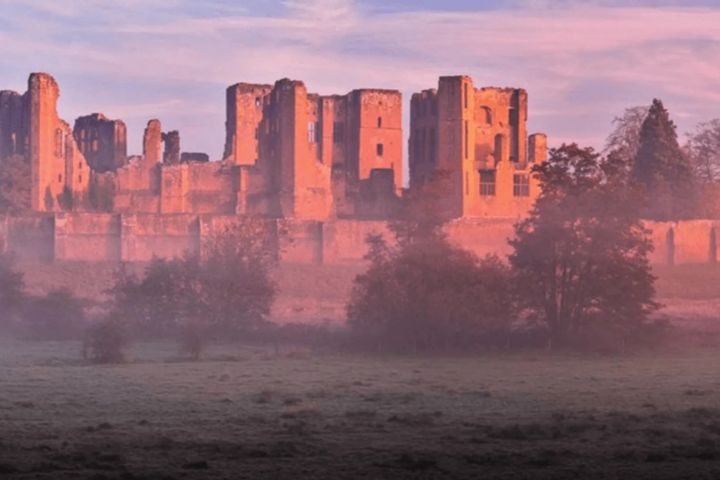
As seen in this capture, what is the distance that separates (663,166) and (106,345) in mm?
35894

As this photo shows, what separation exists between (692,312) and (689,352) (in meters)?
Answer: 10.5

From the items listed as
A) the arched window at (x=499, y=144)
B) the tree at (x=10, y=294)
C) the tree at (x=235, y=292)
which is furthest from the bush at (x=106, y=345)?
the arched window at (x=499, y=144)

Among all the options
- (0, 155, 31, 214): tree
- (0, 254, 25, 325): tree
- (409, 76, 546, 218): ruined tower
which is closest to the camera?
(0, 254, 25, 325): tree

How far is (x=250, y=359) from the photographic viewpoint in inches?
1441

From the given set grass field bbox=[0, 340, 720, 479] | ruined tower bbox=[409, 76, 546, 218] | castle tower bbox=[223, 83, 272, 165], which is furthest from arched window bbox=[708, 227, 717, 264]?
grass field bbox=[0, 340, 720, 479]

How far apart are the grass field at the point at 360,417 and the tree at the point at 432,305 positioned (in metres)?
1.59

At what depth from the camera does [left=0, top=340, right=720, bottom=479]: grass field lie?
1822 cm

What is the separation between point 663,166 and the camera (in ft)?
213

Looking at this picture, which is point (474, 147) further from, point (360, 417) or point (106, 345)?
point (360, 417)

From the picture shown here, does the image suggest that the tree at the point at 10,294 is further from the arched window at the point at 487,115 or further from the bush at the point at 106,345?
the arched window at the point at 487,115

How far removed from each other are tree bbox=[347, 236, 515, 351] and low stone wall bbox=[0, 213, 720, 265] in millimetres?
18624

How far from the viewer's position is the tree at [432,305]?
1519 inches

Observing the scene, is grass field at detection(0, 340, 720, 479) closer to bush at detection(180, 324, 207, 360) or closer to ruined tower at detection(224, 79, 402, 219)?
bush at detection(180, 324, 207, 360)

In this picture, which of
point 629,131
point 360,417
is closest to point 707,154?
point 629,131
